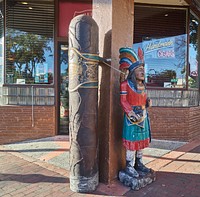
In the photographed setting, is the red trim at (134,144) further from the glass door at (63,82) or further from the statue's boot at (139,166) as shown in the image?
the glass door at (63,82)

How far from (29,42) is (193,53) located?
4617mm

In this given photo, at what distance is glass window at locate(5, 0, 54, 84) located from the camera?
6.21m

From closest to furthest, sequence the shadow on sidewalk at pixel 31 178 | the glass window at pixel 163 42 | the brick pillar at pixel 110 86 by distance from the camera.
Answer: the brick pillar at pixel 110 86 → the shadow on sidewalk at pixel 31 178 → the glass window at pixel 163 42

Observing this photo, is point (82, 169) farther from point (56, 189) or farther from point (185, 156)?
point (185, 156)

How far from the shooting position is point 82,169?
3.39 m

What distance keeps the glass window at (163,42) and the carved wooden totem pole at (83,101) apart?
11.8ft

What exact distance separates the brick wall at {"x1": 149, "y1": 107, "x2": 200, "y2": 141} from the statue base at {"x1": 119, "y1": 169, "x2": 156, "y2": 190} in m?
2.87

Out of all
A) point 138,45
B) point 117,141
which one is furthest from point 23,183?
point 138,45

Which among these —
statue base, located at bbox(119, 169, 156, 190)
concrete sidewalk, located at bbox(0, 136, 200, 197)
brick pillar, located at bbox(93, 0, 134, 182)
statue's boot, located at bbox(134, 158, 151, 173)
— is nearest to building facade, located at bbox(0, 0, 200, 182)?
concrete sidewalk, located at bbox(0, 136, 200, 197)

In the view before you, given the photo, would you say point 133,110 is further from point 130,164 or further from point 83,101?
point 130,164

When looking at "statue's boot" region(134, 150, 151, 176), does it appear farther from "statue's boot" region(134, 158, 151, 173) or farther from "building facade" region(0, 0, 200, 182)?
"building facade" region(0, 0, 200, 182)

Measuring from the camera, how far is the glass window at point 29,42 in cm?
621

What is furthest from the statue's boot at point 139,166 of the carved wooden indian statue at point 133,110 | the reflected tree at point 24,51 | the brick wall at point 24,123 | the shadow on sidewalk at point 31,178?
the reflected tree at point 24,51

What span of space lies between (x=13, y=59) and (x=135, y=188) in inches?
174
